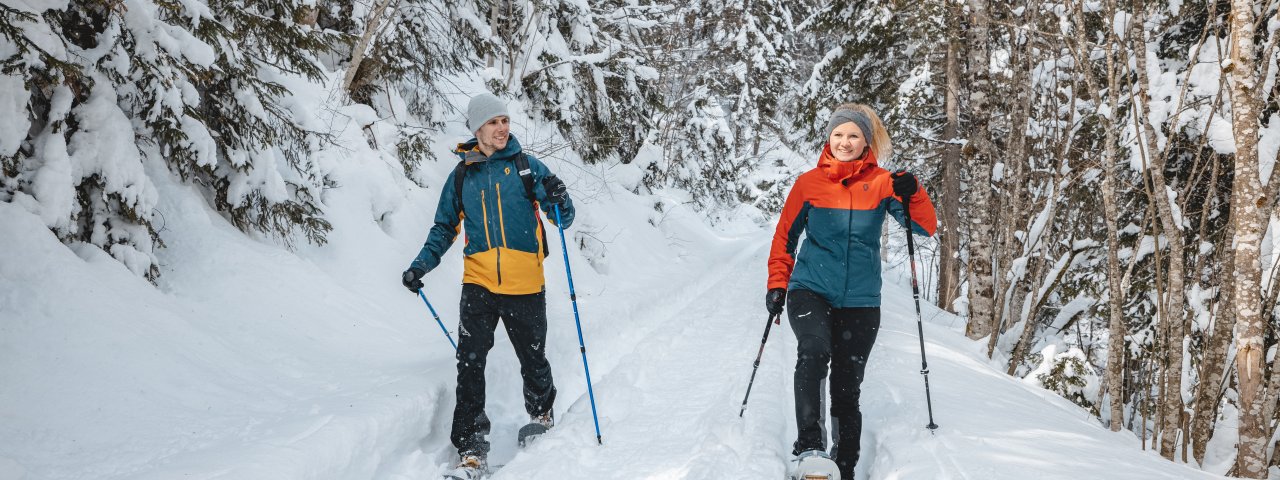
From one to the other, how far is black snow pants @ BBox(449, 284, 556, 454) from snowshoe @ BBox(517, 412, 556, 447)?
0.26m

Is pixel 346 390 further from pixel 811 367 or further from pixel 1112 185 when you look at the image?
pixel 1112 185

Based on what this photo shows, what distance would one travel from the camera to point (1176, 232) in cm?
477

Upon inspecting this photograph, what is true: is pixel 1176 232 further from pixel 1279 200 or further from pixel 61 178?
pixel 61 178

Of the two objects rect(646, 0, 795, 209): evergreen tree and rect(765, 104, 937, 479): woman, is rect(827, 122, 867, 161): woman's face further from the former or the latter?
rect(646, 0, 795, 209): evergreen tree

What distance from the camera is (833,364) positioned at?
3453 mm

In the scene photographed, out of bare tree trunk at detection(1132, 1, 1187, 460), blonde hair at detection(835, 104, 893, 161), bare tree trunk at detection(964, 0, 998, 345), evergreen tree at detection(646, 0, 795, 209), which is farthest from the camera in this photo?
evergreen tree at detection(646, 0, 795, 209)

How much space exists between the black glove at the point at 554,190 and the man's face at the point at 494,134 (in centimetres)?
34

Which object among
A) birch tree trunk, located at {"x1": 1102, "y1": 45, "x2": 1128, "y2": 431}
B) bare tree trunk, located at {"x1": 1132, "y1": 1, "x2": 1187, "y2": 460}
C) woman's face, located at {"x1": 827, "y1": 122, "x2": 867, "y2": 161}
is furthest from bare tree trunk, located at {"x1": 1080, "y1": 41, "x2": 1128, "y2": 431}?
woman's face, located at {"x1": 827, "y1": 122, "x2": 867, "y2": 161}

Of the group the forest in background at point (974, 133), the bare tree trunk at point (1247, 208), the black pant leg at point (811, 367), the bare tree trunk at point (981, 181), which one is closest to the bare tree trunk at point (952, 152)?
the forest in background at point (974, 133)

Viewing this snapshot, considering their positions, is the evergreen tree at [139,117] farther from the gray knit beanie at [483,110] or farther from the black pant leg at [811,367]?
the black pant leg at [811,367]

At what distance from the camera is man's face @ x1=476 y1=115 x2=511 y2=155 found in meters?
3.78

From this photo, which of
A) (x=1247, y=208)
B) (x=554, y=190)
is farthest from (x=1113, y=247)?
(x=554, y=190)

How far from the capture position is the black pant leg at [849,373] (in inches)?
133

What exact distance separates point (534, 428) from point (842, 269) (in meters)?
2.12
